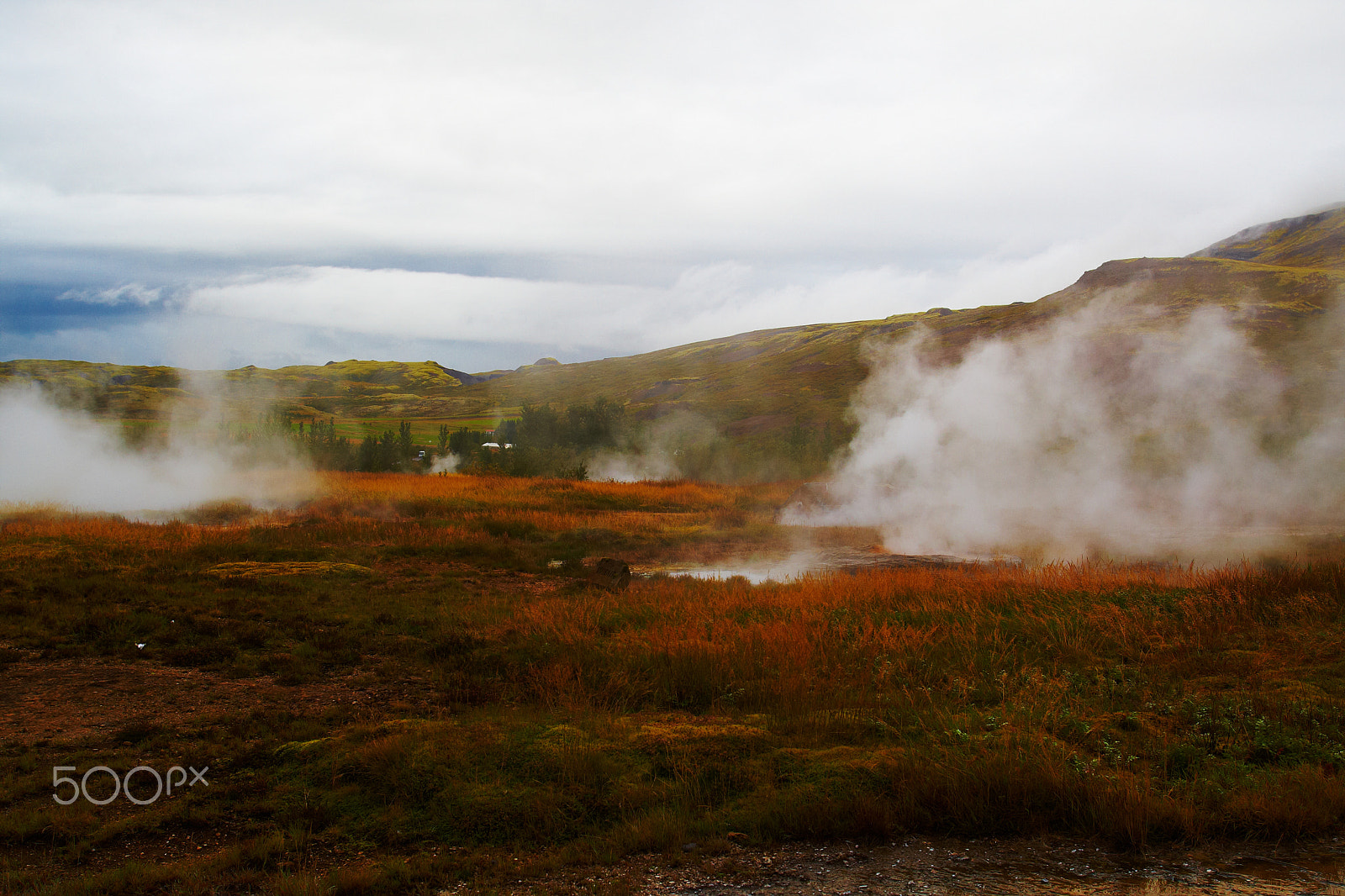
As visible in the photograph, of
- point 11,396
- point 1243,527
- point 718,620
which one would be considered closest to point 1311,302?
point 1243,527

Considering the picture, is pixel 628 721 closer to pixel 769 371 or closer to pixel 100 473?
pixel 100 473

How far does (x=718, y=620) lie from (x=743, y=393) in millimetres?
91412

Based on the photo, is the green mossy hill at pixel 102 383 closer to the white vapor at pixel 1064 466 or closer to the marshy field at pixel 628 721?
the marshy field at pixel 628 721

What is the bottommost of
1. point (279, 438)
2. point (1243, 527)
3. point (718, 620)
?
point (1243, 527)

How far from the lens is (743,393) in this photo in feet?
330

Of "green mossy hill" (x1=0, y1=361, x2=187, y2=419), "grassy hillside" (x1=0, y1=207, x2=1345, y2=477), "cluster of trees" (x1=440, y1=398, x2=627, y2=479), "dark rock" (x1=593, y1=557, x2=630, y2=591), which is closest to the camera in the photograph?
"dark rock" (x1=593, y1=557, x2=630, y2=591)

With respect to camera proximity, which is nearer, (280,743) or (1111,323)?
(280,743)

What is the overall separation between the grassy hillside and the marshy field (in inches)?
1091

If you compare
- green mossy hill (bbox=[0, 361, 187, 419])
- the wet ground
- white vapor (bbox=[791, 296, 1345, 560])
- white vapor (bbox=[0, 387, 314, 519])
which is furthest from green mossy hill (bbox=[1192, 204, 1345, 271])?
green mossy hill (bbox=[0, 361, 187, 419])

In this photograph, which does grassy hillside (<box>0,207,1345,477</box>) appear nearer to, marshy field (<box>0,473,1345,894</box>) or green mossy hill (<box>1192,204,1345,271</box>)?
green mossy hill (<box>1192,204,1345,271</box>)

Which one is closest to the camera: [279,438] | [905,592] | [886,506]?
[905,592]

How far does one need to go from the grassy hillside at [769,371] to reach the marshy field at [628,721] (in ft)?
90.9

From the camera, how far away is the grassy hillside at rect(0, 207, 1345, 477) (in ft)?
186

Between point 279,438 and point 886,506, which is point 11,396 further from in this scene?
point 886,506
